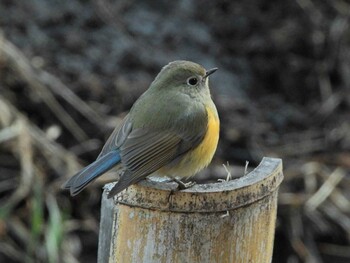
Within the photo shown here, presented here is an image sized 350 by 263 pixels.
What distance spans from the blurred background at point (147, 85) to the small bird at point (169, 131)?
1.19m

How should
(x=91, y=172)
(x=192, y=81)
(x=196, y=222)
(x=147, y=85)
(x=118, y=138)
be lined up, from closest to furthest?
(x=196, y=222), (x=91, y=172), (x=118, y=138), (x=192, y=81), (x=147, y=85)

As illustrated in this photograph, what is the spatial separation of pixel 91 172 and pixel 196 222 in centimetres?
70

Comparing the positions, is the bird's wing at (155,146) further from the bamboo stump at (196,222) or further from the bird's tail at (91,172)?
the bamboo stump at (196,222)

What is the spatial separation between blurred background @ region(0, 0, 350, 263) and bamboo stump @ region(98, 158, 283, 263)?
195 centimetres

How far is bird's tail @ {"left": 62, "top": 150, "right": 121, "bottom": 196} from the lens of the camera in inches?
116

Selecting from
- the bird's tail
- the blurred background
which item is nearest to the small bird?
the bird's tail

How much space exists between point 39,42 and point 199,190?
312 cm

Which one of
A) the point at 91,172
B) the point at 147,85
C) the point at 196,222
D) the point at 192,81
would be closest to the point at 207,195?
the point at 196,222

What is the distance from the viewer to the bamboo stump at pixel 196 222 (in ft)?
7.92

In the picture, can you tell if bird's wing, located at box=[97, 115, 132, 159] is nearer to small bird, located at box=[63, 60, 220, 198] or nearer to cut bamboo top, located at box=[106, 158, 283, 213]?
small bird, located at box=[63, 60, 220, 198]

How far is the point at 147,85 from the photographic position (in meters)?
5.15

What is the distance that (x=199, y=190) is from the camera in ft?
7.97

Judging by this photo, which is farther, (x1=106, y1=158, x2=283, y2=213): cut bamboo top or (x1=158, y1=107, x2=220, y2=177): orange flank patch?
(x1=158, y1=107, x2=220, y2=177): orange flank patch

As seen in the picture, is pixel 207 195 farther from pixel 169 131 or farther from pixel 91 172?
pixel 169 131
